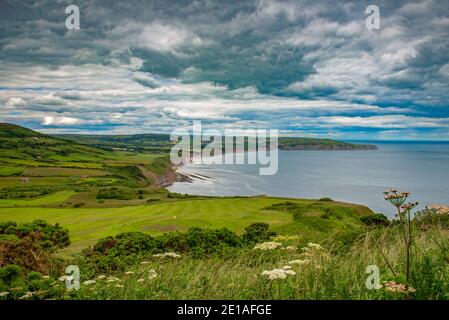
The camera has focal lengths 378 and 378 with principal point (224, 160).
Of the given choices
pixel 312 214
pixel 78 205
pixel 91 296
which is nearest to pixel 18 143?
pixel 78 205

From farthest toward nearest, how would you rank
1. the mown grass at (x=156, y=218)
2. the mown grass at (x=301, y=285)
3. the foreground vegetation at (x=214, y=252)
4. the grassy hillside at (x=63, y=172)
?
the grassy hillside at (x=63, y=172) → the mown grass at (x=156, y=218) → the foreground vegetation at (x=214, y=252) → the mown grass at (x=301, y=285)

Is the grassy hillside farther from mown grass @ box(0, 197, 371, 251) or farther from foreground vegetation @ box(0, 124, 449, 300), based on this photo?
mown grass @ box(0, 197, 371, 251)

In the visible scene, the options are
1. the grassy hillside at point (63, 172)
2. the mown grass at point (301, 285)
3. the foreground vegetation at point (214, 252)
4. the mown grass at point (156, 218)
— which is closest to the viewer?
the mown grass at point (301, 285)

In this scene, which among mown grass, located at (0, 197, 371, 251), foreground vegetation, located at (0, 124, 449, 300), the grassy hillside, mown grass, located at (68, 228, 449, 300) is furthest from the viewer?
the grassy hillside

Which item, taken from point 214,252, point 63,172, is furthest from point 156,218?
point 63,172

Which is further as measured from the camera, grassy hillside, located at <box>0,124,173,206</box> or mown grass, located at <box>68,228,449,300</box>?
grassy hillside, located at <box>0,124,173,206</box>

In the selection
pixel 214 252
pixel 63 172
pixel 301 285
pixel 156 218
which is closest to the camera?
pixel 301 285

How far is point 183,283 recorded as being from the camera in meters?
5.86

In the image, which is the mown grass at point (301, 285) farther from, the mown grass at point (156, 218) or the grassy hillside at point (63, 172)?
the grassy hillside at point (63, 172)

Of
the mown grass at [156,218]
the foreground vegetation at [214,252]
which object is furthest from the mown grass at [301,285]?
the mown grass at [156,218]

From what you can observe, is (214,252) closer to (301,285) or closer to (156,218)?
(301,285)

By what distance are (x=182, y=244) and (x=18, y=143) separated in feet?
545

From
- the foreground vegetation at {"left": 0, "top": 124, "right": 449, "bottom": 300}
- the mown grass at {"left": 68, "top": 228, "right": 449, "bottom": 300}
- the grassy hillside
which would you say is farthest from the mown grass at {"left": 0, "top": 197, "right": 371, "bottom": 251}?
the mown grass at {"left": 68, "top": 228, "right": 449, "bottom": 300}
